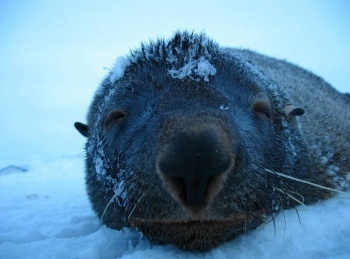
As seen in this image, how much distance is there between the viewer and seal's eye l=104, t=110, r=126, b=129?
2804mm

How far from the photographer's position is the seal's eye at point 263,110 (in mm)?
2785

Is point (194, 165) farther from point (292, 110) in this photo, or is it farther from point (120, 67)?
point (292, 110)

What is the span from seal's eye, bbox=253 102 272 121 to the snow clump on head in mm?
467

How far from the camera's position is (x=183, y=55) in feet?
9.11

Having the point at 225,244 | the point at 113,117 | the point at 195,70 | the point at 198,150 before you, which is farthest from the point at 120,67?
the point at 225,244

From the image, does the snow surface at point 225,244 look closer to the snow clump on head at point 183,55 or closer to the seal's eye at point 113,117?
the seal's eye at point 113,117

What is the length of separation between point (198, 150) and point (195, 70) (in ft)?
3.18

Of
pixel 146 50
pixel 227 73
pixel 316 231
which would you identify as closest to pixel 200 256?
pixel 316 231

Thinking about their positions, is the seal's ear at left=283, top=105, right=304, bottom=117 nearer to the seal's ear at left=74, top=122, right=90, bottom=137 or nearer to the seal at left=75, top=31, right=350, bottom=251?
the seal at left=75, top=31, right=350, bottom=251

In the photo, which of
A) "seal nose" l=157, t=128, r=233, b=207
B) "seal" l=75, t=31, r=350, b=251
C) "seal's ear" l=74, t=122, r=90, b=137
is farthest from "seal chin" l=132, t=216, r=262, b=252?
"seal's ear" l=74, t=122, r=90, b=137

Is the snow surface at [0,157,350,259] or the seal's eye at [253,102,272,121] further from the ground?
the seal's eye at [253,102,272,121]

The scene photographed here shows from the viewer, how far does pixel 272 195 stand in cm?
239

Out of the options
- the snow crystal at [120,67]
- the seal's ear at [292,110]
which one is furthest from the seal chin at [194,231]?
the snow crystal at [120,67]

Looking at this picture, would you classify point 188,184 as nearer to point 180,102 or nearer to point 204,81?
point 180,102
